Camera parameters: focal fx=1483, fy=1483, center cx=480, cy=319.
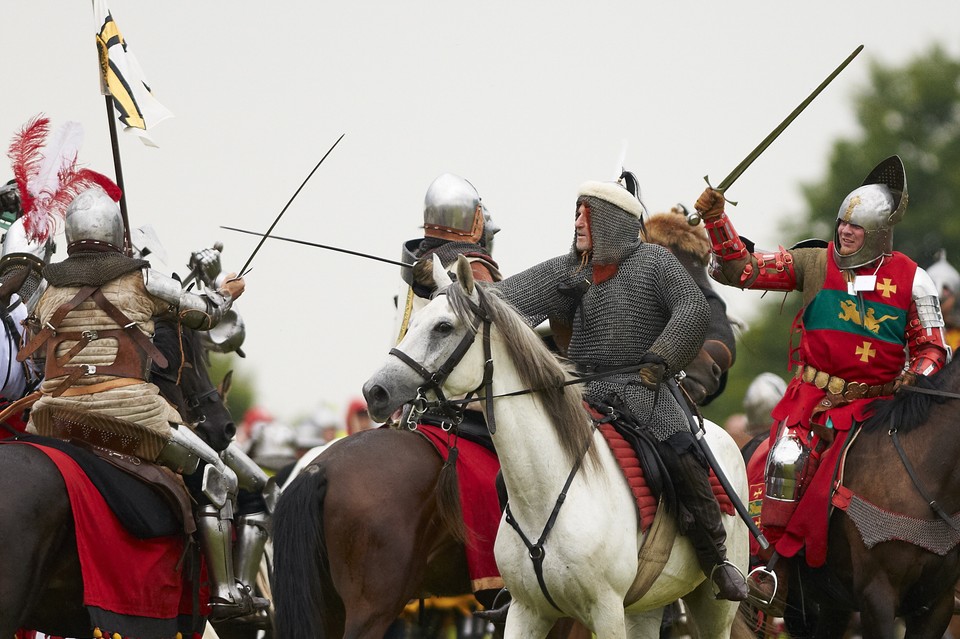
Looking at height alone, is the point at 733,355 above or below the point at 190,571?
above

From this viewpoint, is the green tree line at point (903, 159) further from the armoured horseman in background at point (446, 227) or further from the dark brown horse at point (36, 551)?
the dark brown horse at point (36, 551)

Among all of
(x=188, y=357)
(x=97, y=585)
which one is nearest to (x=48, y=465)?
(x=97, y=585)

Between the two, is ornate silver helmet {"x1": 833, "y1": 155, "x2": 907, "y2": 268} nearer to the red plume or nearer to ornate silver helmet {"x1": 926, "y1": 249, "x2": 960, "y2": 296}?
the red plume

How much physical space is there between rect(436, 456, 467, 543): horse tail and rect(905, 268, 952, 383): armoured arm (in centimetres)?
272

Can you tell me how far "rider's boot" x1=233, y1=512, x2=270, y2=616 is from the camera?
9.01 metres

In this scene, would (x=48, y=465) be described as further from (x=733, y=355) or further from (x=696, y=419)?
(x=733, y=355)

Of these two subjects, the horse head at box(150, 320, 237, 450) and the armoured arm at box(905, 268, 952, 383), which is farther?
the horse head at box(150, 320, 237, 450)

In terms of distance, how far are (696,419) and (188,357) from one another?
3229 millimetres

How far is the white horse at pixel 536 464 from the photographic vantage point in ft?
21.9

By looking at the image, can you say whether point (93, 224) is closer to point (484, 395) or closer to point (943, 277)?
point (484, 395)

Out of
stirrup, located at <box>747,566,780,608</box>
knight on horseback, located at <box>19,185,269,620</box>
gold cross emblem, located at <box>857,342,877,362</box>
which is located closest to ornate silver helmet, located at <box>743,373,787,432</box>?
gold cross emblem, located at <box>857,342,877,362</box>

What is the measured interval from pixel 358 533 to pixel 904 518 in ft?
9.95

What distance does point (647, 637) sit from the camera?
807 centimetres

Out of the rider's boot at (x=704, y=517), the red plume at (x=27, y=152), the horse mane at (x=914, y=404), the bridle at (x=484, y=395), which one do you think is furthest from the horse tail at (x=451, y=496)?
the red plume at (x=27, y=152)
